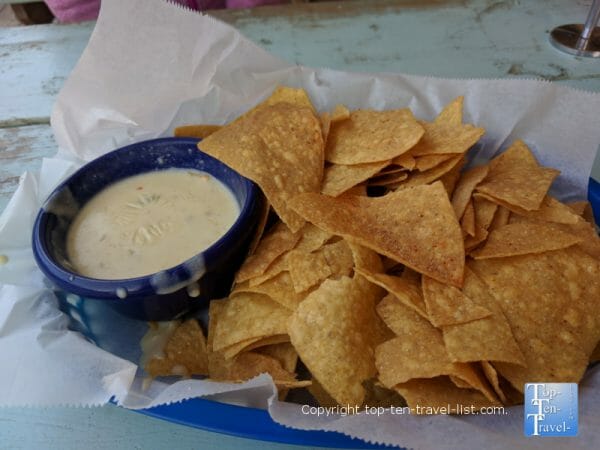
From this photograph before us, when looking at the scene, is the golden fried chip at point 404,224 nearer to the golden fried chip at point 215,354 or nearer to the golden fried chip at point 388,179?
the golden fried chip at point 388,179

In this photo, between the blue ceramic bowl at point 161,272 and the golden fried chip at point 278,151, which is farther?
the golden fried chip at point 278,151

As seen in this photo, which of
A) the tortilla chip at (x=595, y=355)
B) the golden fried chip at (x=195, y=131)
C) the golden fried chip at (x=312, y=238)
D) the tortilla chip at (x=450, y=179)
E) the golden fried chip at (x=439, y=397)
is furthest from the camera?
the golden fried chip at (x=195, y=131)

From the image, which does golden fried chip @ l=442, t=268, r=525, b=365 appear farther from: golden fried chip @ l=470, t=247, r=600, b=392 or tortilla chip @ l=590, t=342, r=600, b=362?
tortilla chip @ l=590, t=342, r=600, b=362

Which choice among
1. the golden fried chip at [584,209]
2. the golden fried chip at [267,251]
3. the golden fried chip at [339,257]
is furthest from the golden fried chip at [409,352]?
the golden fried chip at [584,209]

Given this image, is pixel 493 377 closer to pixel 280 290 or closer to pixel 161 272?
pixel 280 290

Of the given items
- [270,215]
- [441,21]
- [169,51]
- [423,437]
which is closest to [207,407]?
[423,437]

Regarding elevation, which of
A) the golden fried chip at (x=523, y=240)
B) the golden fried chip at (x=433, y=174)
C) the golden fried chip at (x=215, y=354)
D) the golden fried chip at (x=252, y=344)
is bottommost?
the golden fried chip at (x=215, y=354)

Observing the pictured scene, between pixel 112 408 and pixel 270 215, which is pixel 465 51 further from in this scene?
pixel 112 408
